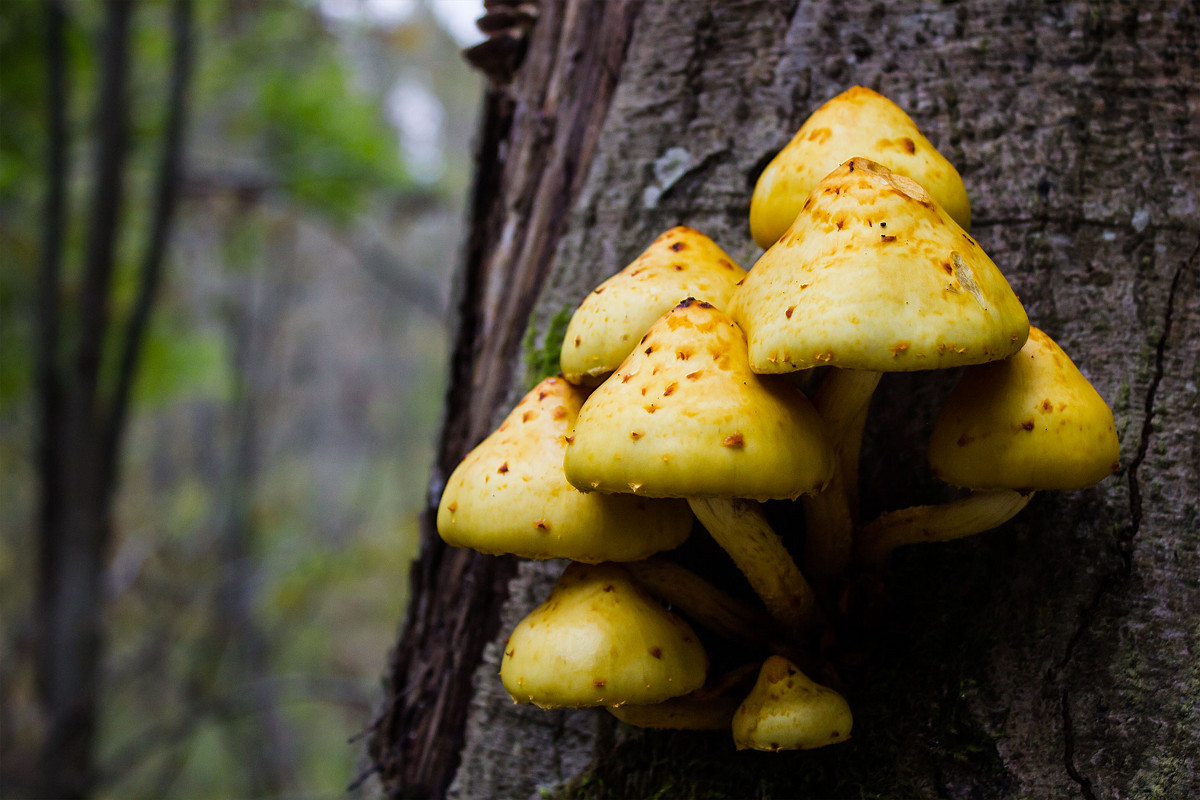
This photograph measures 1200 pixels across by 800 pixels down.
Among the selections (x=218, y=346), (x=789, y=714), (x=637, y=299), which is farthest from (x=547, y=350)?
(x=218, y=346)

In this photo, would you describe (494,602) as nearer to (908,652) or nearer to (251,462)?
(908,652)

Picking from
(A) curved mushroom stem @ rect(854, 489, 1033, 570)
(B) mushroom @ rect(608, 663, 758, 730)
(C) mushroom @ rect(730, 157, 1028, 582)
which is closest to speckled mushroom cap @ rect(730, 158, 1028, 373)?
(C) mushroom @ rect(730, 157, 1028, 582)

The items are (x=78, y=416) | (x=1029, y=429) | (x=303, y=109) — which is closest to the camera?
(x=1029, y=429)

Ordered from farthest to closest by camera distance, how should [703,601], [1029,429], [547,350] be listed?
[547,350] → [703,601] → [1029,429]

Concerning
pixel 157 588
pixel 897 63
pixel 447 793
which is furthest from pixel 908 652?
pixel 157 588

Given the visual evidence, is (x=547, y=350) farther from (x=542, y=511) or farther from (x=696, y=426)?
(x=696, y=426)

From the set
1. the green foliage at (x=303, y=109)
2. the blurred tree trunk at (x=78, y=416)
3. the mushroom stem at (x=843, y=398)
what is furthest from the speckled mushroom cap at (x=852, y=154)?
the green foliage at (x=303, y=109)

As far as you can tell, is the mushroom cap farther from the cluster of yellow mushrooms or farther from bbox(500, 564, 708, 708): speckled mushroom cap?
bbox(500, 564, 708, 708): speckled mushroom cap
